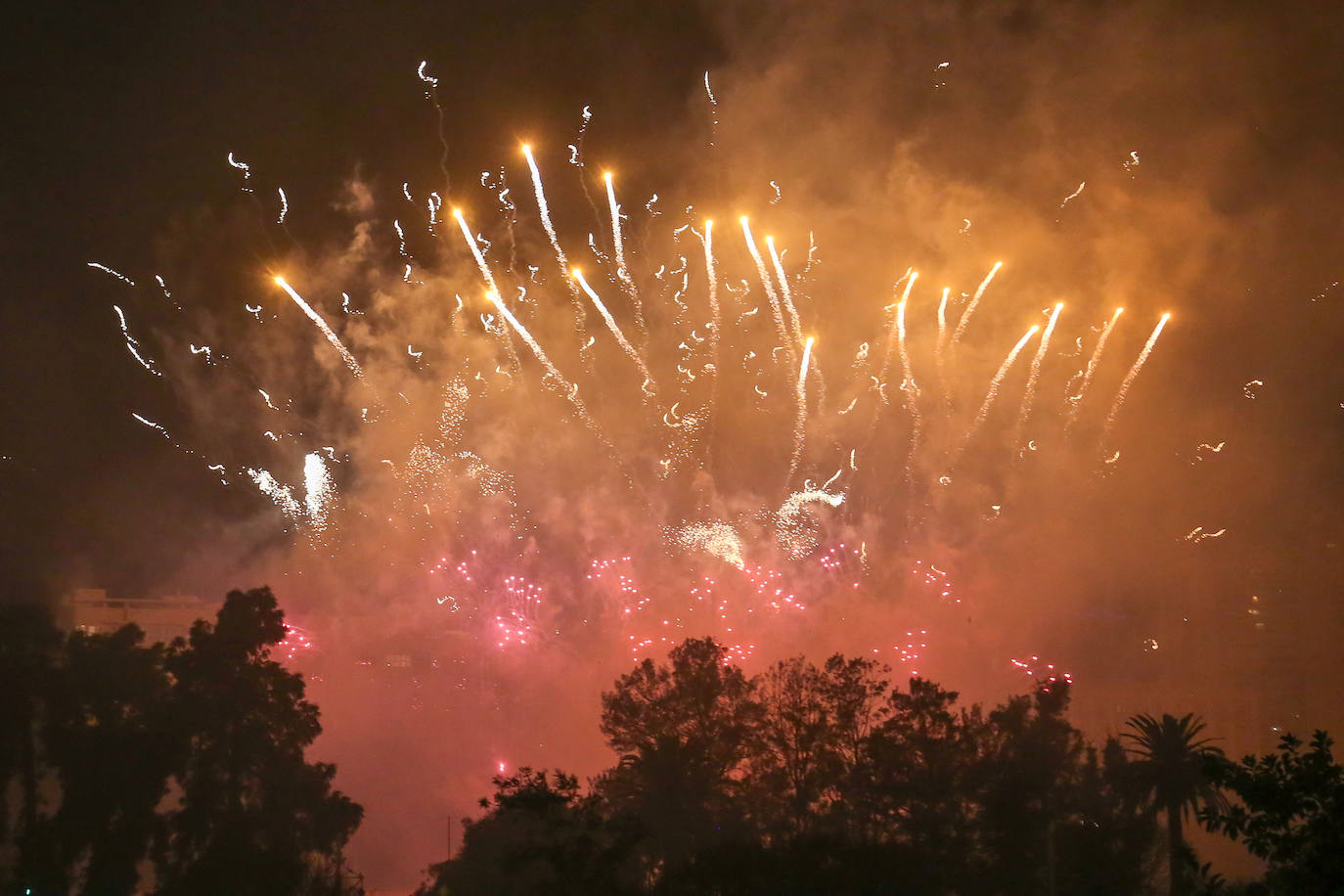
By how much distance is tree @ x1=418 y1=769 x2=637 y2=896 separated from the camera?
2873 cm

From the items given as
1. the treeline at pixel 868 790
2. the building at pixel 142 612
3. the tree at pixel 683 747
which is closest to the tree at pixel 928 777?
the treeline at pixel 868 790

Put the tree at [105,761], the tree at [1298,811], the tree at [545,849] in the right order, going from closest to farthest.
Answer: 1. the tree at [1298,811]
2. the tree at [545,849]
3. the tree at [105,761]

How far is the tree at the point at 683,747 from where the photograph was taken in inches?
1427

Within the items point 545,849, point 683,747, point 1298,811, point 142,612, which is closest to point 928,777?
point 683,747

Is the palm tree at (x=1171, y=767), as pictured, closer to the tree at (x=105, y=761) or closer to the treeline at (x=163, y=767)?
the treeline at (x=163, y=767)

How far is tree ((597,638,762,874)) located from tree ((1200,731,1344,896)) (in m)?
22.3

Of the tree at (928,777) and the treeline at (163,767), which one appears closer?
the tree at (928,777)

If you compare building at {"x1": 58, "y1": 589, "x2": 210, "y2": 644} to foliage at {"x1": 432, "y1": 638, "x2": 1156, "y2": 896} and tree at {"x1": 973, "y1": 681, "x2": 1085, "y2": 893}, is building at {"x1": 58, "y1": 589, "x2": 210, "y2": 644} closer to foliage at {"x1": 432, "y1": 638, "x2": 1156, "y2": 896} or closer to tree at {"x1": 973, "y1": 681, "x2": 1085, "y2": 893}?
foliage at {"x1": 432, "y1": 638, "x2": 1156, "y2": 896}

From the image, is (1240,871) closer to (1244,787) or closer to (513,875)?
(513,875)

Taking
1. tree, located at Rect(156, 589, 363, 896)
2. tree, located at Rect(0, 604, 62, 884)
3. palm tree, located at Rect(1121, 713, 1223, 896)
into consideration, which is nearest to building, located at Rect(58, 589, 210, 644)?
tree, located at Rect(0, 604, 62, 884)

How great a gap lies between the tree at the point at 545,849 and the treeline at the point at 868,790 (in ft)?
0.41

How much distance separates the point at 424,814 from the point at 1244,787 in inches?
2426

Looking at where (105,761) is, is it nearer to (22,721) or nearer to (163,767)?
(163,767)

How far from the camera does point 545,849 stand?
1111 inches
